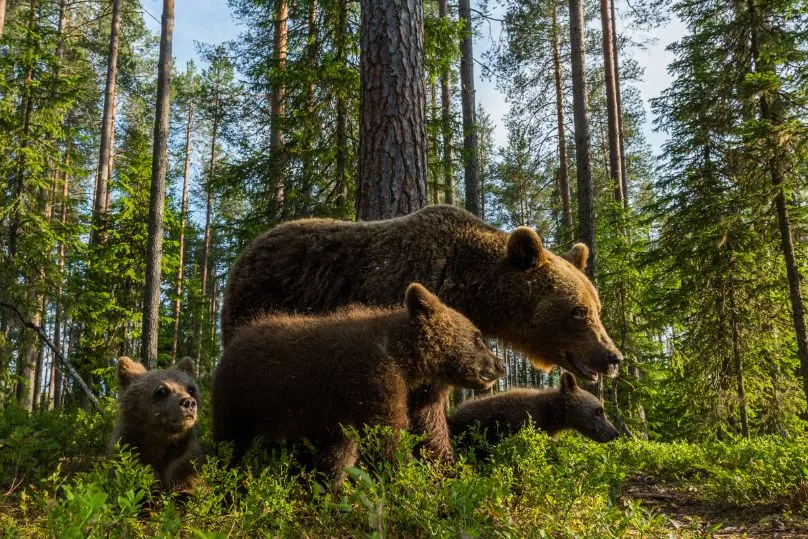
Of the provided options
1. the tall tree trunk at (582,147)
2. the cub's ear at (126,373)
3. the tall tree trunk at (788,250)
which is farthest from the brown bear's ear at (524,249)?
the tall tree trunk at (788,250)

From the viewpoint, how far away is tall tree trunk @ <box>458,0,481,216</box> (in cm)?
1895

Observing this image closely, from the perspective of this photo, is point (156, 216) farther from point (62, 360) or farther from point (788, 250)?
point (788, 250)

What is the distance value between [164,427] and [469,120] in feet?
54.6

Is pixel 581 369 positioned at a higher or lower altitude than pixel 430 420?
higher

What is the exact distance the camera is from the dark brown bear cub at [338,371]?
3.94 m

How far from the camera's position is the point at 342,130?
14648mm

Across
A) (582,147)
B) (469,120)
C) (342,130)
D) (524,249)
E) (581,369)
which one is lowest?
(581,369)

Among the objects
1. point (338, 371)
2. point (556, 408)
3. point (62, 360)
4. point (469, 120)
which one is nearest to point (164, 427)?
point (338, 371)

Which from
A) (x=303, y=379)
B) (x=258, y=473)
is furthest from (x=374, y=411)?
(x=258, y=473)

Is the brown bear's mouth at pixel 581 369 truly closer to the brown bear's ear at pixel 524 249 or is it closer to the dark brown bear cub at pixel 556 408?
the brown bear's ear at pixel 524 249

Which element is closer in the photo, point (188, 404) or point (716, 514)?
point (716, 514)

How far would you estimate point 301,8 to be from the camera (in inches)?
667

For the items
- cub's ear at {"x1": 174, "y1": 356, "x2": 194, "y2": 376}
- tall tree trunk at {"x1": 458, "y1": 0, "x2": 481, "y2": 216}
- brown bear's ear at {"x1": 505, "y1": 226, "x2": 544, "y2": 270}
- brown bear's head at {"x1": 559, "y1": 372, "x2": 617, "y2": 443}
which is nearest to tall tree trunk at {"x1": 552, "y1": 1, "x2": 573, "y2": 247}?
tall tree trunk at {"x1": 458, "y1": 0, "x2": 481, "y2": 216}

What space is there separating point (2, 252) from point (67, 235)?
7.36 ft
